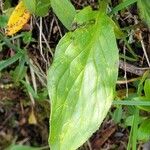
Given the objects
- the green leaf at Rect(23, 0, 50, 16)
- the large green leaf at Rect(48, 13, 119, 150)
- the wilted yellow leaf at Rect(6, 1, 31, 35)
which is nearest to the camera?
the large green leaf at Rect(48, 13, 119, 150)

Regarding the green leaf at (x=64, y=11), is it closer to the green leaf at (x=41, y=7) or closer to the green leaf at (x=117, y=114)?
the green leaf at (x=41, y=7)

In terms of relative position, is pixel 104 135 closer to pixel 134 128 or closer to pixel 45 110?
pixel 45 110

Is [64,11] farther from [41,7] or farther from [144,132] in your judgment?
→ [144,132]

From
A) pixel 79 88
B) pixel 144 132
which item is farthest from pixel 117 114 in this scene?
pixel 79 88

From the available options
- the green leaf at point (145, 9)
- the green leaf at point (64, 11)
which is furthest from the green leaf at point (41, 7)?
the green leaf at point (145, 9)

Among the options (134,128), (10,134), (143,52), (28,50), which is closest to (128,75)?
(143,52)

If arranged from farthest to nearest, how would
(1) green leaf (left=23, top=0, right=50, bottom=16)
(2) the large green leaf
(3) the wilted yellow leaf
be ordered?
(3) the wilted yellow leaf → (1) green leaf (left=23, top=0, right=50, bottom=16) → (2) the large green leaf

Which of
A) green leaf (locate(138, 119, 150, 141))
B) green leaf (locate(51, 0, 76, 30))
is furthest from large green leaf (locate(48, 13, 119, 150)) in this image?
green leaf (locate(138, 119, 150, 141))

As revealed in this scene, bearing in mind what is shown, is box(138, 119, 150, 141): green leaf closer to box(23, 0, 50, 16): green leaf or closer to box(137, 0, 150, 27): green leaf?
box(137, 0, 150, 27): green leaf
